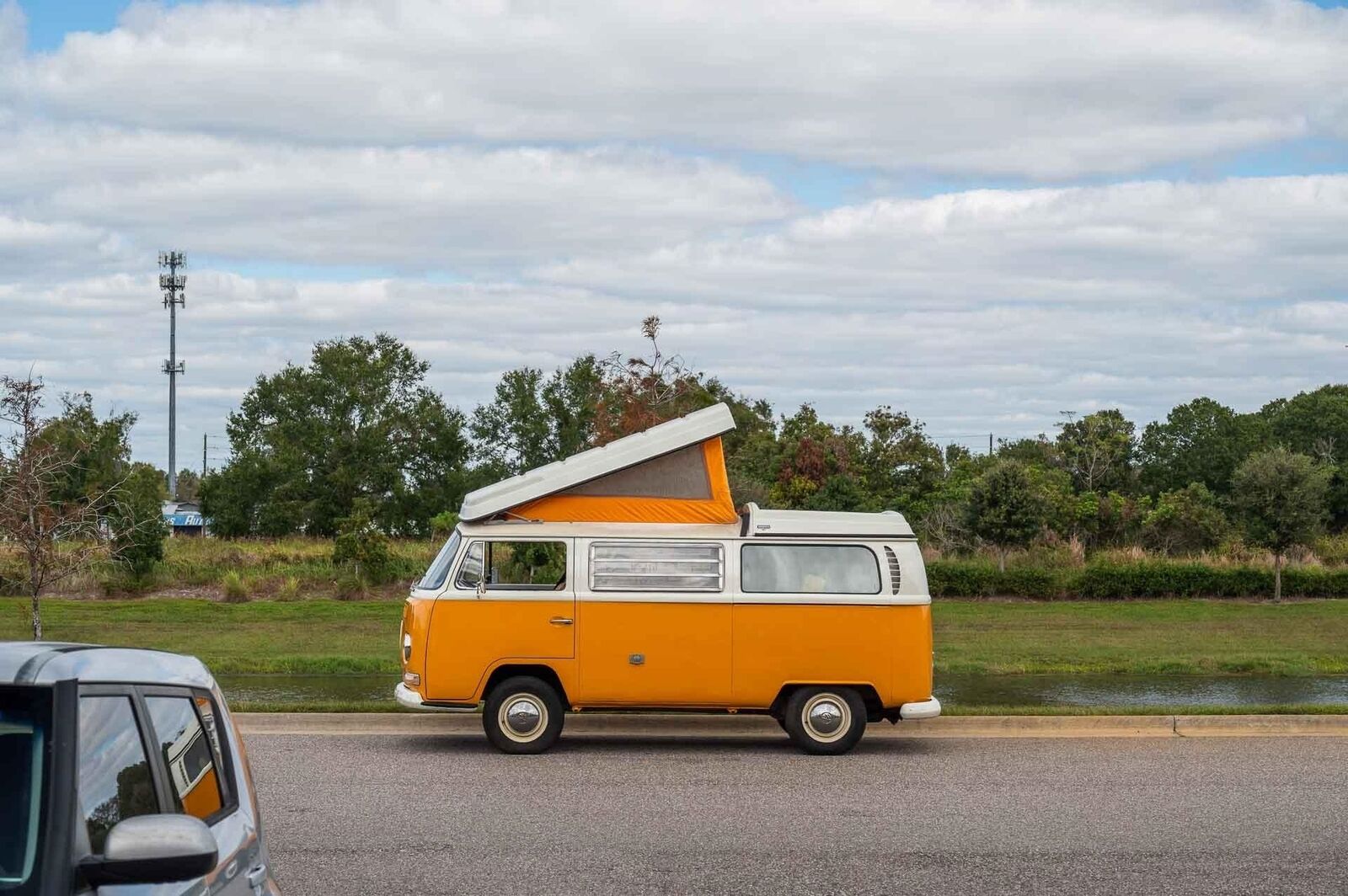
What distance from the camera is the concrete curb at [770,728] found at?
1399cm

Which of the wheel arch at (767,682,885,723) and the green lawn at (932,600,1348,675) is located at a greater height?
the wheel arch at (767,682,885,723)

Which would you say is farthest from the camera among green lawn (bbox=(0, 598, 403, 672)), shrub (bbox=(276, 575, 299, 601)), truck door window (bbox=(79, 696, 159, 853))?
shrub (bbox=(276, 575, 299, 601))

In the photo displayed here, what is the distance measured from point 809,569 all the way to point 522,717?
108 inches

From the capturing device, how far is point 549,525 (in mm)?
13164

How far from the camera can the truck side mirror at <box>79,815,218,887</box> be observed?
3506 millimetres

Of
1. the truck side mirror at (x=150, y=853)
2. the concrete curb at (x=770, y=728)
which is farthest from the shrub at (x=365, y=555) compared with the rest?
the truck side mirror at (x=150, y=853)

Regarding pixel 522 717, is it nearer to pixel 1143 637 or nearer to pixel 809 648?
pixel 809 648

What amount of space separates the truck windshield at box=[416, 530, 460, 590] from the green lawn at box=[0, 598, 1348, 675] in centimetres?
495

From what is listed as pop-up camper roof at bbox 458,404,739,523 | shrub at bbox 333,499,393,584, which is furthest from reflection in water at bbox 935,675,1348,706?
shrub at bbox 333,499,393,584

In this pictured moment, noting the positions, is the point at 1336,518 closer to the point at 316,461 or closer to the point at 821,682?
the point at 316,461

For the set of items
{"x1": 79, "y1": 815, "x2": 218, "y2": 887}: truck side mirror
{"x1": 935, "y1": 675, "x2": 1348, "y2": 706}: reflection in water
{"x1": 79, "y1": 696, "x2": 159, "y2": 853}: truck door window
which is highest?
{"x1": 79, "y1": 696, "x2": 159, "y2": 853}: truck door window

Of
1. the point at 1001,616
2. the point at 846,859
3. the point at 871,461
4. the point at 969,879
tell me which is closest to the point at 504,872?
the point at 846,859

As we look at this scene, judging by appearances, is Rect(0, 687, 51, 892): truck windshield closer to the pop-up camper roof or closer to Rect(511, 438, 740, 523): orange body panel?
the pop-up camper roof

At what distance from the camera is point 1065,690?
1694 cm
